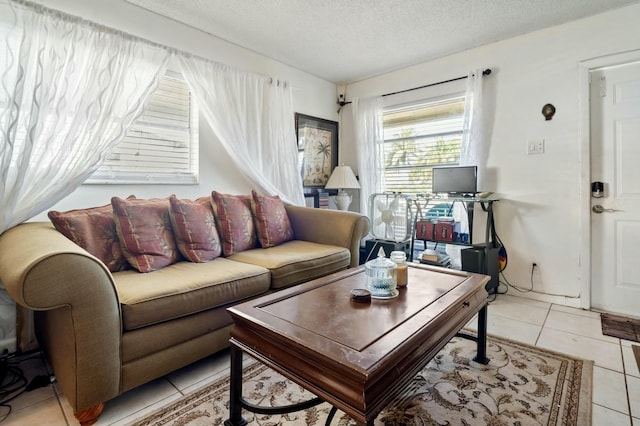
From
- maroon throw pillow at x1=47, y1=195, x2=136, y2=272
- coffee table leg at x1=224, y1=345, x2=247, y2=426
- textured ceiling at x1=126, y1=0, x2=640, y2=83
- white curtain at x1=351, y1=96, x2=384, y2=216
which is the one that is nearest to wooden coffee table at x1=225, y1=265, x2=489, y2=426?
coffee table leg at x1=224, y1=345, x2=247, y2=426

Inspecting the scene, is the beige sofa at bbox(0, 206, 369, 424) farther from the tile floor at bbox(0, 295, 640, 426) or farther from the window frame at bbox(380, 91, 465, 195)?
the window frame at bbox(380, 91, 465, 195)

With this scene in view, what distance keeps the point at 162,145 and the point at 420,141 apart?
8.54 ft

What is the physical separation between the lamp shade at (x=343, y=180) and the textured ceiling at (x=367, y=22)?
47.1 inches

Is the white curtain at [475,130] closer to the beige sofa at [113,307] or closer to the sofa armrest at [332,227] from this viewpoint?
the sofa armrest at [332,227]

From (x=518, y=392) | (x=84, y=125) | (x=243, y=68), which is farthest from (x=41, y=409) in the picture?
(x=243, y=68)

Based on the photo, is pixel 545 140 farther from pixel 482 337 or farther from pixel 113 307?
pixel 113 307

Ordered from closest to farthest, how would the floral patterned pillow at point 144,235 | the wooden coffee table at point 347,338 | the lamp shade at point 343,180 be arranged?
the wooden coffee table at point 347,338 < the floral patterned pillow at point 144,235 < the lamp shade at point 343,180

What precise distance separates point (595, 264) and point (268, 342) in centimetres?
289

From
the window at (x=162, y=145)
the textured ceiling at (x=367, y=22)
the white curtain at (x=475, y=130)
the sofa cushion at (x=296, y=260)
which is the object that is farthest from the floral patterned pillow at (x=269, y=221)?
Answer: the white curtain at (x=475, y=130)

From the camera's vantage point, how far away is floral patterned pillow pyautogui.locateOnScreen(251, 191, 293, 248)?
8.86ft

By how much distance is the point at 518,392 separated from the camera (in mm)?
1552

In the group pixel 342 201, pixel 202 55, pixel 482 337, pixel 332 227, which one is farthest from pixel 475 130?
pixel 202 55

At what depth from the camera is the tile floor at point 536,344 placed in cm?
141

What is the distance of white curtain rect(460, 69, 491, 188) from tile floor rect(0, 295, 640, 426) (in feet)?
4.48
